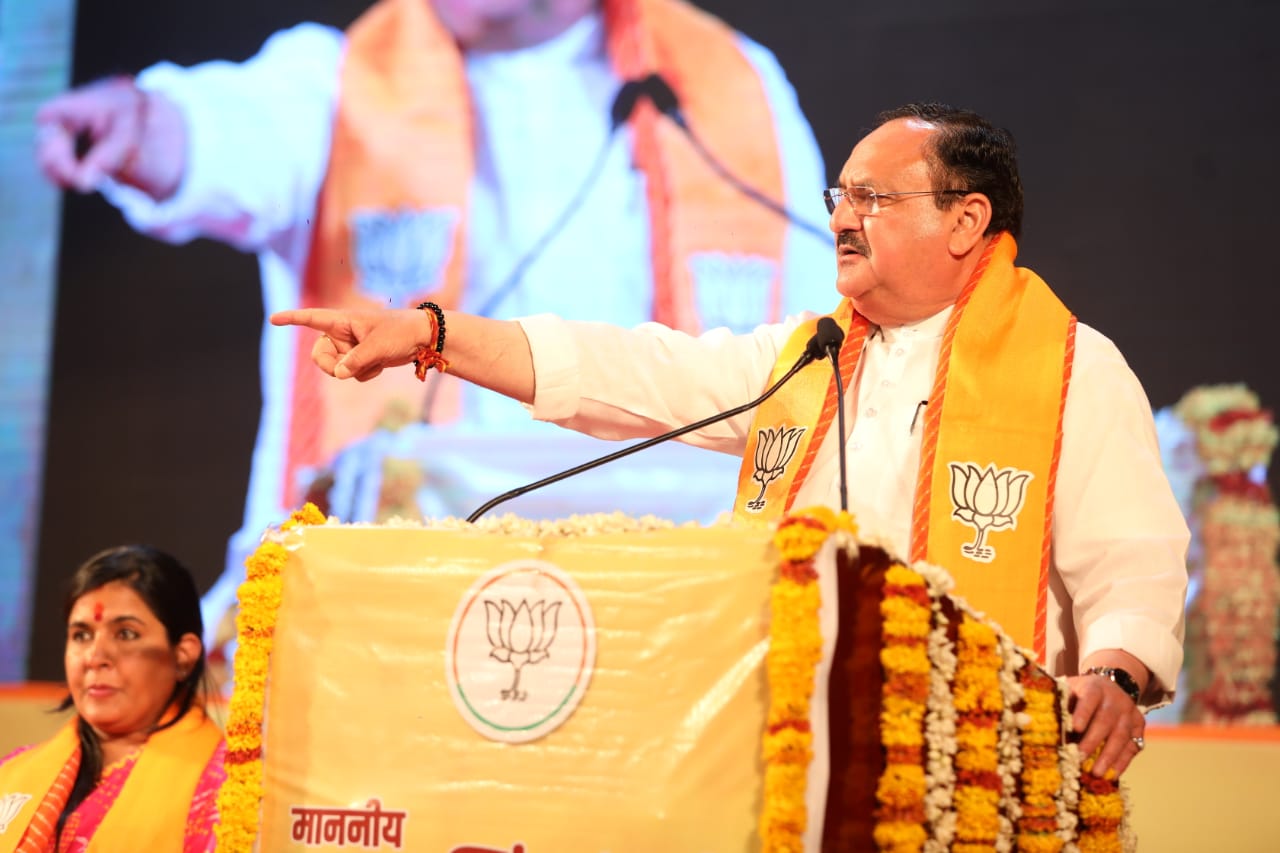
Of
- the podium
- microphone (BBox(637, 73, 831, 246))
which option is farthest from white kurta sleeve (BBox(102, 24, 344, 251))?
the podium

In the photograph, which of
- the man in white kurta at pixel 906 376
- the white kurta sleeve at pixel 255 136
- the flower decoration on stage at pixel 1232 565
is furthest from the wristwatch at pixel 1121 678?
the white kurta sleeve at pixel 255 136

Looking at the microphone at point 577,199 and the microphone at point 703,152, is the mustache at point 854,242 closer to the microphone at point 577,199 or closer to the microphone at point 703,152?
the microphone at point 703,152

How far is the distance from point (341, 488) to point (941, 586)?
332 cm

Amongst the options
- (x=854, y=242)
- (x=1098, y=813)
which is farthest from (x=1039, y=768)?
(x=854, y=242)

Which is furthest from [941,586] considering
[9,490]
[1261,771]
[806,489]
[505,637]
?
[9,490]

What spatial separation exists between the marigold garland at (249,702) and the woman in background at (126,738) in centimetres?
116

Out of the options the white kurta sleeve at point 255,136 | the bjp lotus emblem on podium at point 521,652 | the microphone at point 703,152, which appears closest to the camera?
the bjp lotus emblem on podium at point 521,652

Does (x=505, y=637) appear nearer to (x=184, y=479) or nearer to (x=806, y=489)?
(x=806, y=489)

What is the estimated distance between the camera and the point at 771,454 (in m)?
2.26

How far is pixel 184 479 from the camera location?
187 inches

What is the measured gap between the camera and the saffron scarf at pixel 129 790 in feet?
8.50

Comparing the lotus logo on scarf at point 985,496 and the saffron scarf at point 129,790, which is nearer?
the lotus logo on scarf at point 985,496

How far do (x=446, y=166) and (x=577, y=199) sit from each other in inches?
21.2

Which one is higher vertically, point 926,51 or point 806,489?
point 926,51
